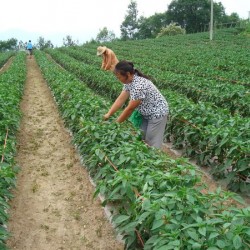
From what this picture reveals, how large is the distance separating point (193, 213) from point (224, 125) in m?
2.84

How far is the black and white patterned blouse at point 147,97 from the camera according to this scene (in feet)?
14.7

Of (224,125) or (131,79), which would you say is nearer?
(131,79)

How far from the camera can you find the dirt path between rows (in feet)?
12.6

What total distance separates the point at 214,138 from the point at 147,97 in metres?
1.14

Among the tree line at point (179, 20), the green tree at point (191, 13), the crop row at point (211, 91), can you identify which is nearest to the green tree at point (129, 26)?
the tree line at point (179, 20)

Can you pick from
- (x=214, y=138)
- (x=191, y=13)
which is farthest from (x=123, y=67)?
(x=191, y=13)

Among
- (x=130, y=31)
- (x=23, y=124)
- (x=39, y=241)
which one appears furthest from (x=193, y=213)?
(x=130, y=31)

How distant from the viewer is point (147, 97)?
4.62m

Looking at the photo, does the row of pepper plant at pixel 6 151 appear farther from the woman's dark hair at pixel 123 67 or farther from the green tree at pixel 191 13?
the green tree at pixel 191 13

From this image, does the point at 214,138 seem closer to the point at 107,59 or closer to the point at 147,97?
the point at 147,97

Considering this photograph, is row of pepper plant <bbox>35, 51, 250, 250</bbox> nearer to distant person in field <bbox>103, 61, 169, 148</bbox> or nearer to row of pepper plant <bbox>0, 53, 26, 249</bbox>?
distant person in field <bbox>103, 61, 169, 148</bbox>

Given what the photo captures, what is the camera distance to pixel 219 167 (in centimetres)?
495

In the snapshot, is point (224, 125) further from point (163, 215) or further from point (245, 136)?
point (163, 215)

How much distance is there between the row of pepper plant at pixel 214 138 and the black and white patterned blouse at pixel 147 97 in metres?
0.84
